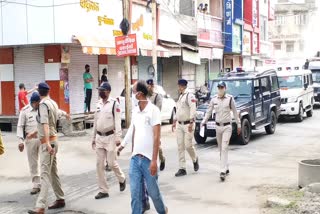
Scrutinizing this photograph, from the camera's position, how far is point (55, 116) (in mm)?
7672

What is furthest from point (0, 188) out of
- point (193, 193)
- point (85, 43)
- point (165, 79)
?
point (165, 79)

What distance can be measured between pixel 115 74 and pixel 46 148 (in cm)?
1538

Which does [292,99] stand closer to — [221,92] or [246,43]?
[221,92]

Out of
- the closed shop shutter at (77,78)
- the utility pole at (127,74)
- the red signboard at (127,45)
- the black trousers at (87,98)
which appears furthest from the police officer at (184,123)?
the closed shop shutter at (77,78)

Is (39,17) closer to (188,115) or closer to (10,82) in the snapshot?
(10,82)

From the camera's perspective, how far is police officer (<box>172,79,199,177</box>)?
32.4ft

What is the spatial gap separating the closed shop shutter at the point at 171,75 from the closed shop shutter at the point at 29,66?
35.0 feet

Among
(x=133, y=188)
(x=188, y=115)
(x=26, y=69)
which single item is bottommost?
(x=133, y=188)

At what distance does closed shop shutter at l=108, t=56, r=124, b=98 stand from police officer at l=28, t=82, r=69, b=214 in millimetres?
14475

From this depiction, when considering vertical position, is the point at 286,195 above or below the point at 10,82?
below

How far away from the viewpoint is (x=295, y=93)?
20.6 metres

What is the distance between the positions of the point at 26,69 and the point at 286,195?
13536 mm

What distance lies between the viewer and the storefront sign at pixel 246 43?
38.1m

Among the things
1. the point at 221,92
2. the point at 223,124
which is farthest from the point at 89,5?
the point at 223,124
